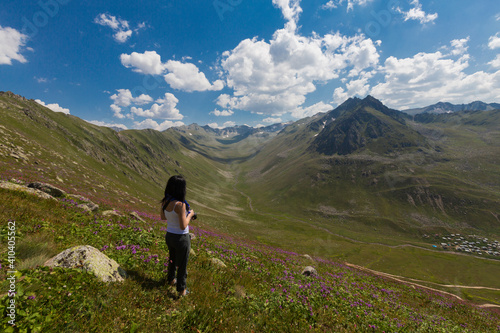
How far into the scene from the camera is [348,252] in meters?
91.8

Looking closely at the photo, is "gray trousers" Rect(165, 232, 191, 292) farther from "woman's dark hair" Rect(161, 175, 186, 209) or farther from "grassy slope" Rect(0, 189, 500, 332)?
"woman's dark hair" Rect(161, 175, 186, 209)

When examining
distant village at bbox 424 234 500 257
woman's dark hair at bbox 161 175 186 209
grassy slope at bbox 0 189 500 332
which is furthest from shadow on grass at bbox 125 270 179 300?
distant village at bbox 424 234 500 257

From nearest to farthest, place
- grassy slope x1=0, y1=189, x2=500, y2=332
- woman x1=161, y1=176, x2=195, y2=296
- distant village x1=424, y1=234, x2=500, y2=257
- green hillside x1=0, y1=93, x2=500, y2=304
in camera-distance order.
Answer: grassy slope x1=0, y1=189, x2=500, y2=332 < woman x1=161, y1=176, x2=195, y2=296 < green hillside x1=0, y1=93, x2=500, y2=304 < distant village x1=424, y1=234, x2=500, y2=257

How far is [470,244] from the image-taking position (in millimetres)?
119938

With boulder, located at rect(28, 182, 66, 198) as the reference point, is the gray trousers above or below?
below

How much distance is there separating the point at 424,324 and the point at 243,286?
10.2 metres

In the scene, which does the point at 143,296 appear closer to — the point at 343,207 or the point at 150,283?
the point at 150,283

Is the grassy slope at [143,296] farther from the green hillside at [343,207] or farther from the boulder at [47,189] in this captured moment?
the green hillside at [343,207]

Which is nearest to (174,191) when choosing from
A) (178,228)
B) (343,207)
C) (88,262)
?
(178,228)

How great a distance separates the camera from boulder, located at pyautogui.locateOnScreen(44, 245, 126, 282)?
5449 millimetres

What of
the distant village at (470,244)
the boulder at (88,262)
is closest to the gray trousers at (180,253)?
the boulder at (88,262)

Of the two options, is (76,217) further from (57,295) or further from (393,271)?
(393,271)

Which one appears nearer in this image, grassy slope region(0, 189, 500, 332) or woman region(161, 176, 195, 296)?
grassy slope region(0, 189, 500, 332)

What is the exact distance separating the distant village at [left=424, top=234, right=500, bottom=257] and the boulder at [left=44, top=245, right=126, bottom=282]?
16929cm
